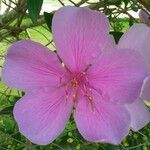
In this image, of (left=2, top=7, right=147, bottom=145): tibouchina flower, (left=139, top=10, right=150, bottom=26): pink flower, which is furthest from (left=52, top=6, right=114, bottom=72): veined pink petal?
(left=139, top=10, right=150, bottom=26): pink flower

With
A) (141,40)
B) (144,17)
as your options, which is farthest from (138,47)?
(144,17)

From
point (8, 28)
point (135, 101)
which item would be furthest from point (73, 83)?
point (8, 28)

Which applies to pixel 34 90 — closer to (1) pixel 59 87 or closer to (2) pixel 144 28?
(1) pixel 59 87

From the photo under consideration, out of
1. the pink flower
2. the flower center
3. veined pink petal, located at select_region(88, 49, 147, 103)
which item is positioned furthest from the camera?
the pink flower

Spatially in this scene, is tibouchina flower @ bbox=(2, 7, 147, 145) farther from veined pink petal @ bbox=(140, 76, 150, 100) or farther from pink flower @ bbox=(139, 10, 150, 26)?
pink flower @ bbox=(139, 10, 150, 26)

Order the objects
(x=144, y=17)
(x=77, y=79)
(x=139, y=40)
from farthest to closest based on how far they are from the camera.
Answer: (x=144, y=17)
(x=77, y=79)
(x=139, y=40)

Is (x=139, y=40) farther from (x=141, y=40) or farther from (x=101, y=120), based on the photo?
(x=101, y=120)

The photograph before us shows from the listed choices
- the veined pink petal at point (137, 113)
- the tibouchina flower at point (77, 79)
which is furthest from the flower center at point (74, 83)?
the veined pink petal at point (137, 113)

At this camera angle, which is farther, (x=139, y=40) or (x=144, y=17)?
(x=144, y=17)

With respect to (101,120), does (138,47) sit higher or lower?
higher
